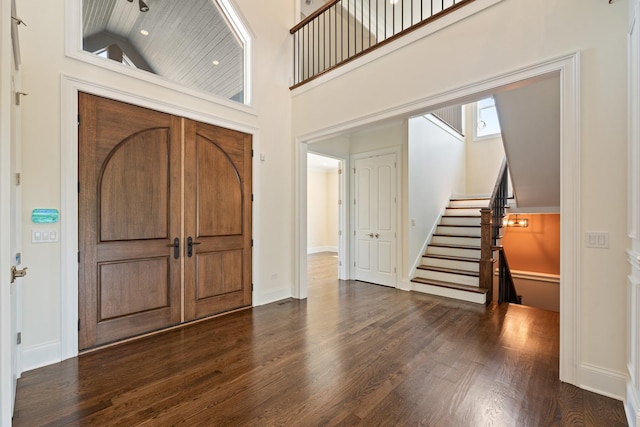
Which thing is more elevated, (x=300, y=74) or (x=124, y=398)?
(x=300, y=74)

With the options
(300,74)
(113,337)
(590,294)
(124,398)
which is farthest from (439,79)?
(113,337)

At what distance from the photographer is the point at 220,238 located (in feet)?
12.0

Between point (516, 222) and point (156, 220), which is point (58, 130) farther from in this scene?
point (516, 222)

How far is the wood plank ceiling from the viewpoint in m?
2.90

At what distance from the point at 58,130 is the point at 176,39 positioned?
1.74m

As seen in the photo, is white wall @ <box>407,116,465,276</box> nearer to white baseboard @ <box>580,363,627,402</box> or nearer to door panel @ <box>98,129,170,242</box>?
white baseboard @ <box>580,363,627,402</box>

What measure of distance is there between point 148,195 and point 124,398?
6.14 feet

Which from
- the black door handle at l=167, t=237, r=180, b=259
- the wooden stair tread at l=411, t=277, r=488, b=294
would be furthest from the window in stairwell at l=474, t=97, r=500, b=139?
the black door handle at l=167, t=237, r=180, b=259

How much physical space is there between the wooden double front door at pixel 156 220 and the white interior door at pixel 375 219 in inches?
97.2

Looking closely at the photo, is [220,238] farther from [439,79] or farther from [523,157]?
[523,157]

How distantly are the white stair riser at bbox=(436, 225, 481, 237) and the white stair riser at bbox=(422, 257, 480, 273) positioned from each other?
799mm

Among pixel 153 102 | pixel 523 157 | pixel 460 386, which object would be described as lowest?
pixel 460 386

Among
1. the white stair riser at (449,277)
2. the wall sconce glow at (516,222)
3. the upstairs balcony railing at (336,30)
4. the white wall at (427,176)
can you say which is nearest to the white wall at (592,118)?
the upstairs balcony railing at (336,30)

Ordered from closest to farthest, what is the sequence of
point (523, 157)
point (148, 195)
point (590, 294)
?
A: point (590, 294) < point (148, 195) < point (523, 157)
